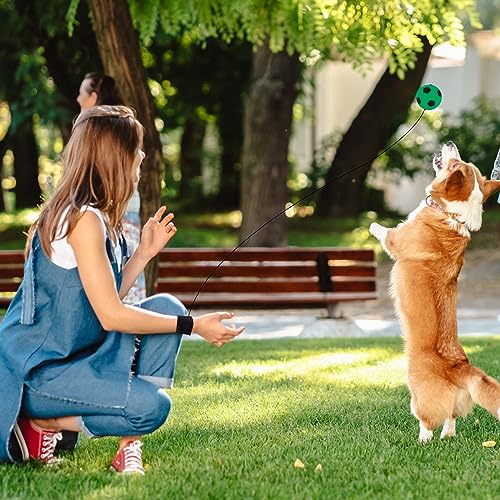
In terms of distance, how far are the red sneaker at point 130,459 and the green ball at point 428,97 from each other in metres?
2.33

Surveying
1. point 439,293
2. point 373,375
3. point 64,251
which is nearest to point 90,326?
point 64,251

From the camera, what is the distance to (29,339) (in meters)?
4.22

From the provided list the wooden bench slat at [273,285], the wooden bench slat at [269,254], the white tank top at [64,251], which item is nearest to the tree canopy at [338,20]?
the wooden bench slat at [269,254]

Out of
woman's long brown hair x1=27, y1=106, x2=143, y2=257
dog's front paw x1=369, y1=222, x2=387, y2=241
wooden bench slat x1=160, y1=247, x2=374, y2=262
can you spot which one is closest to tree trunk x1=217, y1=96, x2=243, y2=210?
wooden bench slat x1=160, y1=247, x2=374, y2=262

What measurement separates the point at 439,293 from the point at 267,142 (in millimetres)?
9524

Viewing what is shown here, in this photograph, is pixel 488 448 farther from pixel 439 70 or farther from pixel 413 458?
pixel 439 70

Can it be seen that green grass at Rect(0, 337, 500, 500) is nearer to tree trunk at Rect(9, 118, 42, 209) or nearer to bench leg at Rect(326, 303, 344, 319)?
bench leg at Rect(326, 303, 344, 319)

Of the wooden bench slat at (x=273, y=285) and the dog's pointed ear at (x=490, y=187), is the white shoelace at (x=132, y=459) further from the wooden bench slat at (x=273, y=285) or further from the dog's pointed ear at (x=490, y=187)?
the wooden bench slat at (x=273, y=285)

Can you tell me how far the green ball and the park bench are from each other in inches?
199

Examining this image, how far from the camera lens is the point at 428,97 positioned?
5.46 metres

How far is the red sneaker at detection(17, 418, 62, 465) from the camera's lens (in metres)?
4.38

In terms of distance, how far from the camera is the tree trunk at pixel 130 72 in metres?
8.82

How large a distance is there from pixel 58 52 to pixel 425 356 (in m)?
12.0

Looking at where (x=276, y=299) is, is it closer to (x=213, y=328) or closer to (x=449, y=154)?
(x=449, y=154)
